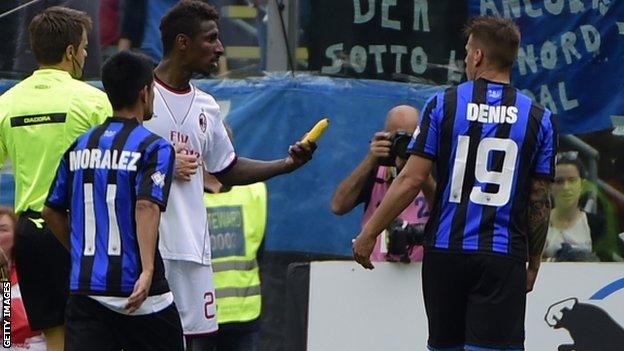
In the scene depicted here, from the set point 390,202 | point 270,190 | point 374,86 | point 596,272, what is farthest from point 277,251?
point 390,202

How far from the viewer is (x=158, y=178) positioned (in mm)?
6203

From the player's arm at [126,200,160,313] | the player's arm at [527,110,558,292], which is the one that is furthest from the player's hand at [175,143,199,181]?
the player's arm at [527,110,558,292]

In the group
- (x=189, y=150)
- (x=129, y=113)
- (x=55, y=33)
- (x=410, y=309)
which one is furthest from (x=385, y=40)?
(x=129, y=113)

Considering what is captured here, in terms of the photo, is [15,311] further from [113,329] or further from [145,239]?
[145,239]

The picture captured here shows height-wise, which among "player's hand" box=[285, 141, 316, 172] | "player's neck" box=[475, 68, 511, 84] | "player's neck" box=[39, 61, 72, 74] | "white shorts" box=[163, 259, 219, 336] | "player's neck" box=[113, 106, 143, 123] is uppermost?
"player's neck" box=[475, 68, 511, 84]

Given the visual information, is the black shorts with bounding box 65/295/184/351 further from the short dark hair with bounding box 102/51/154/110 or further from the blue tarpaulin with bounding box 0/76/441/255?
the blue tarpaulin with bounding box 0/76/441/255

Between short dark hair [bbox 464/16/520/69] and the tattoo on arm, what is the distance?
21.8 inches

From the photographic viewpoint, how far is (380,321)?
828 cm

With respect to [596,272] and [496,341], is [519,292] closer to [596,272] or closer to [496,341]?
[496,341]

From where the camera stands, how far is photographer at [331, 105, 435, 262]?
7812mm

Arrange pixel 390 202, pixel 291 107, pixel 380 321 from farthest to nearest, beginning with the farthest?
1. pixel 291 107
2. pixel 380 321
3. pixel 390 202

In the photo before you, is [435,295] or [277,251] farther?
[277,251]

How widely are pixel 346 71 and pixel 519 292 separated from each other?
10.1 feet

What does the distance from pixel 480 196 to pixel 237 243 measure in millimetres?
2047
